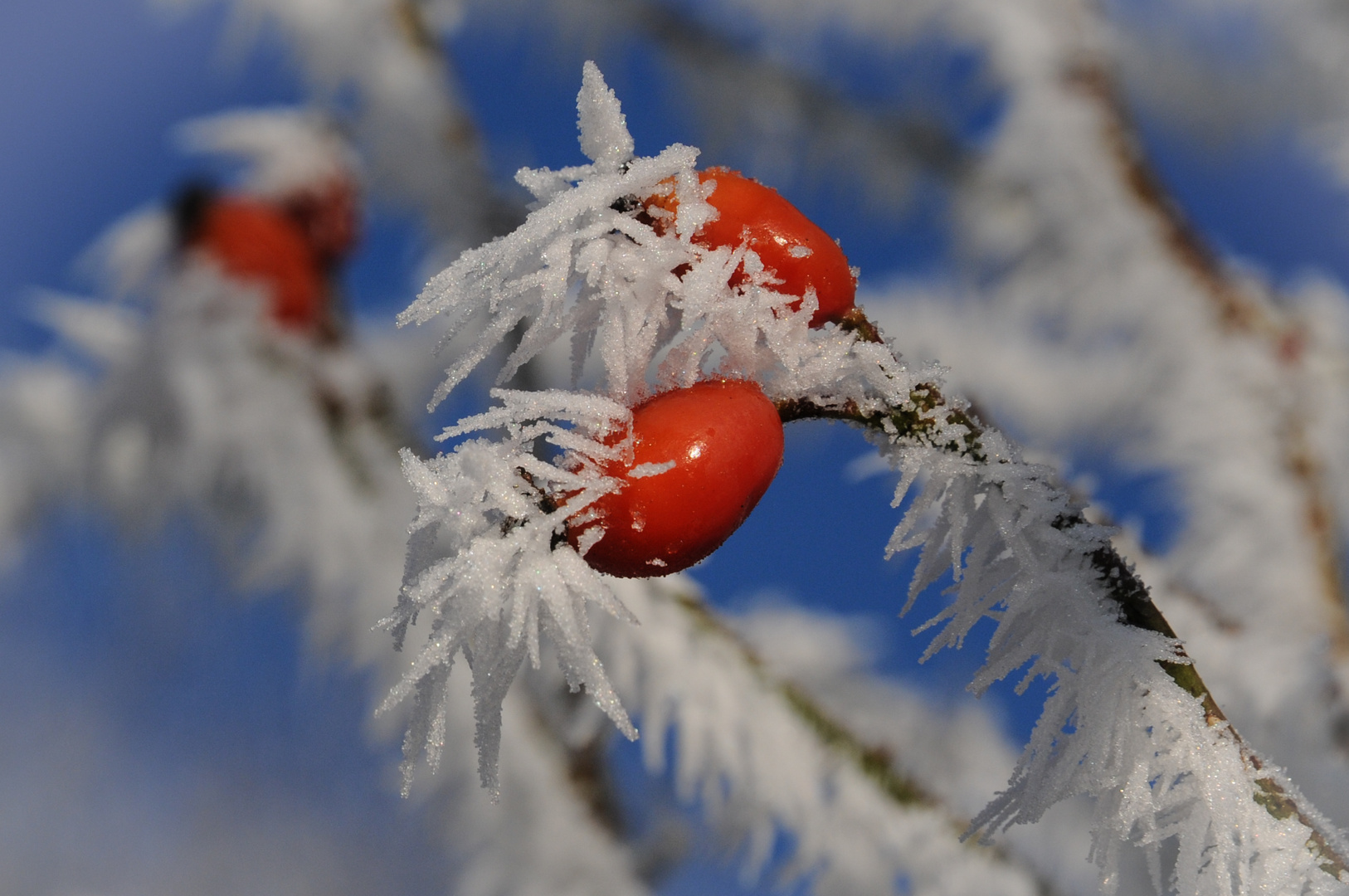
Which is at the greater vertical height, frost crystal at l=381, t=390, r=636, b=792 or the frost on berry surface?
the frost on berry surface

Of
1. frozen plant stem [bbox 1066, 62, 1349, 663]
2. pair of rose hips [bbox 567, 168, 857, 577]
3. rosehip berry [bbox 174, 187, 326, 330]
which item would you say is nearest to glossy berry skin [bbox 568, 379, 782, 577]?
pair of rose hips [bbox 567, 168, 857, 577]

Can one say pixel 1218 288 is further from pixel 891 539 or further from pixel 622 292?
pixel 622 292

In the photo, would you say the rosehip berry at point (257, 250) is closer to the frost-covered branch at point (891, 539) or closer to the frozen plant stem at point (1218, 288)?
the frozen plant stem at point (1218, 288)

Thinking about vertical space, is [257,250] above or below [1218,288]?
below

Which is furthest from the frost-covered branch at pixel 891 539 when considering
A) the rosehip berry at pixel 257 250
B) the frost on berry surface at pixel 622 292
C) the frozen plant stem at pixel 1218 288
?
the rosehip berry at pixel 257 250

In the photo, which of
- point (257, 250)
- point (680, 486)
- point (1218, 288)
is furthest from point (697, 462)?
point (257, 250)

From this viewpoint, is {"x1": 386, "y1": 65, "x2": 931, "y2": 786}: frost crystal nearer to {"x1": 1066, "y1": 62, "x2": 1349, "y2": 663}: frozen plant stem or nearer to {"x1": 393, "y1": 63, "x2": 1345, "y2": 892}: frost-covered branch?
{"x1": 393, "y1": 63, "x2": 1345, "y2": 892}: frost-covered branch
